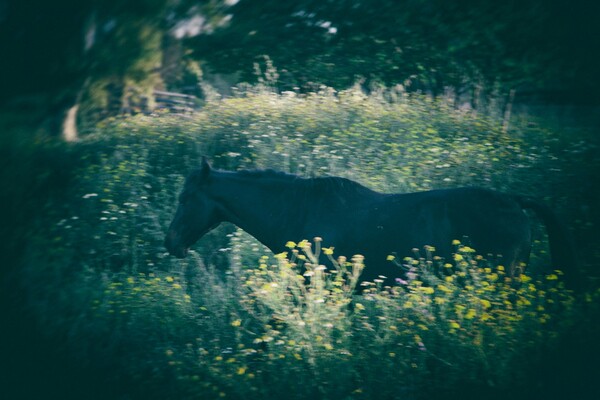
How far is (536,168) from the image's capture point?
969 cm

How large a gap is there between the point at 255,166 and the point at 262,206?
3757 millimetres

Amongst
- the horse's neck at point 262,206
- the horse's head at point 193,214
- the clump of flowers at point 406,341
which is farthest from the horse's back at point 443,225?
the horse's head at point 193,214

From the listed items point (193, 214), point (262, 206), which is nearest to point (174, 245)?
point (193, 214)

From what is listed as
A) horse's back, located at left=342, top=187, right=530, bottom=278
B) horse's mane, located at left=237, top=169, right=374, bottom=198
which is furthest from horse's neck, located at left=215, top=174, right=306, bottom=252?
horse's back, located at left=342, top=187, right=530, bottom=278

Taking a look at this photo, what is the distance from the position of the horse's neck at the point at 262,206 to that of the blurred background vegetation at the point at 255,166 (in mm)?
563

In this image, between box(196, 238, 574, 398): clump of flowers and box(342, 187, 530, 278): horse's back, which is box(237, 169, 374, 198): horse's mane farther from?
box(196, 238, 574, 398): clump of flowers

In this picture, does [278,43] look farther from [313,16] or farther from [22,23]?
[22,23]

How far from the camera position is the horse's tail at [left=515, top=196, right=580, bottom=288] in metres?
5.56

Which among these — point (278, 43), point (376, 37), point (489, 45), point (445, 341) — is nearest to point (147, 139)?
point (278, 43)

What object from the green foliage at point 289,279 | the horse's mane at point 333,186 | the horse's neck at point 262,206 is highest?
the horse's mane at point 333,186

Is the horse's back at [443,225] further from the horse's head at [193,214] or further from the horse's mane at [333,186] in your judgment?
the horse's head at [193,214]

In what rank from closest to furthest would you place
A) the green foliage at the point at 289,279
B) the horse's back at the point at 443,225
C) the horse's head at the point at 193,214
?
the green foliage at the point at 289,279, the horse's back at the point at 443,225, the horse's head at the point at 193,214

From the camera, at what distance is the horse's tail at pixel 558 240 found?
556 cm

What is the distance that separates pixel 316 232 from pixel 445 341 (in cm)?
169
